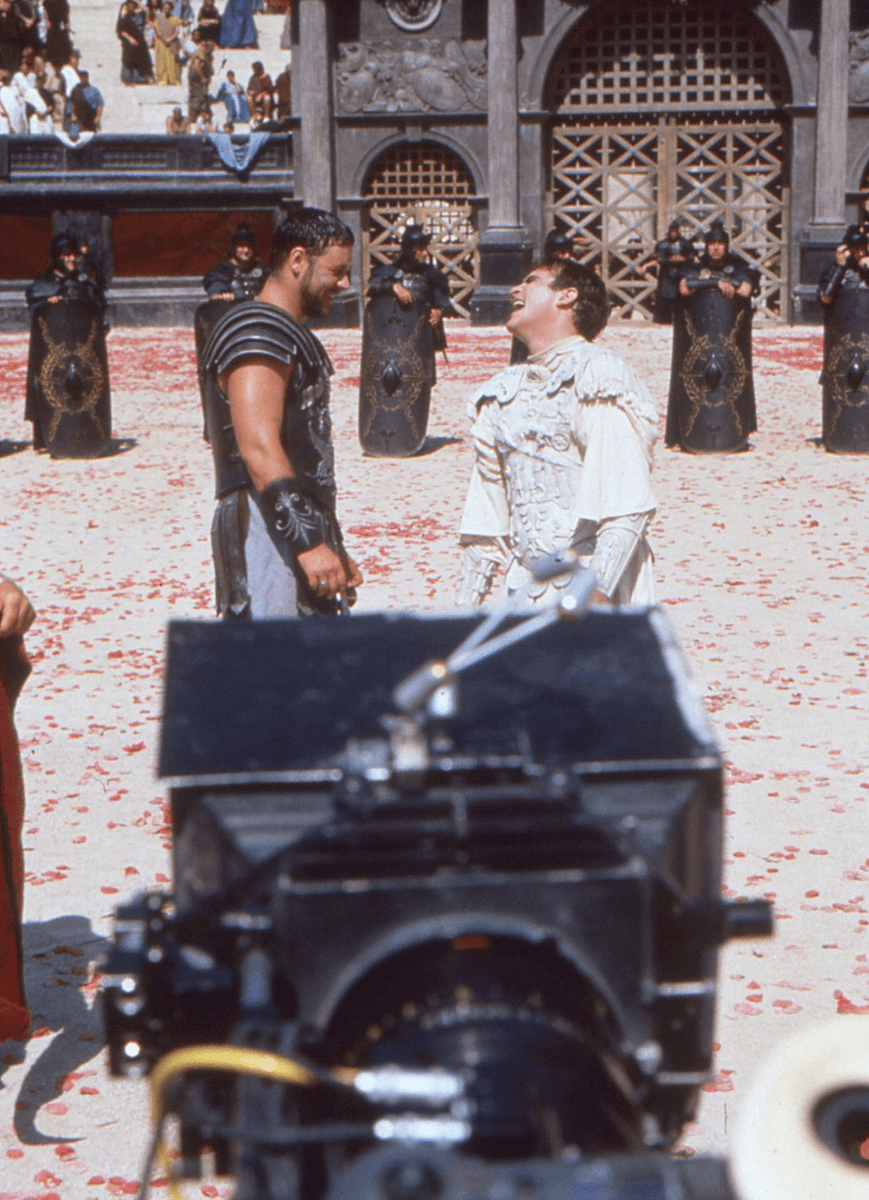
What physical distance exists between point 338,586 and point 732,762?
2.64 m

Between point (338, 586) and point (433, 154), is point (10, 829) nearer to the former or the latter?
point (338, 586)

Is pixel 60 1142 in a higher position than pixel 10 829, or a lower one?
lower

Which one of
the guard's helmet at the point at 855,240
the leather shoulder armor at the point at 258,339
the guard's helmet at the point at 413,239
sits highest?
the guard's helmet at the point at 413,239

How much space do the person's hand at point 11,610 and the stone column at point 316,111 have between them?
23.1 metres

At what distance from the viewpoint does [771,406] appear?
16438 mm

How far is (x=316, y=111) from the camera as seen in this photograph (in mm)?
25812

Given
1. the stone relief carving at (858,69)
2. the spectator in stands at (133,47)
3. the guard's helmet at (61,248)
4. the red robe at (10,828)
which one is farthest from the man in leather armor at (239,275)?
the spectator in stands at (133,47)

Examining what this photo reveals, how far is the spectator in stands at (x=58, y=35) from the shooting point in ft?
96.2

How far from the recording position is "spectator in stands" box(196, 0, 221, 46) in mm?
30203

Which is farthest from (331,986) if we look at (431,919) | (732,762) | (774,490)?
(774,490)

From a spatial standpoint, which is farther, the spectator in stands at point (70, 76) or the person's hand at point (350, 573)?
the spectator in stands at point (70, 76)

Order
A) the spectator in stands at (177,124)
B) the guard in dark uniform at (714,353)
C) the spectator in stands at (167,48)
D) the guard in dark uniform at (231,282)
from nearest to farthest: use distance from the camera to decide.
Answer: the guard in dark uniform at (714,353)
the guard in dark uniform at (231,282)
the spectator in stands at (177,124)
the spectator in stands at (167,48)

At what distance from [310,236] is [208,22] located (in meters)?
28.3

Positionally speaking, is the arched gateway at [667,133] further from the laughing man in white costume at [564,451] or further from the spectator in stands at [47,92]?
the laughing man in white costume at [564,451]
